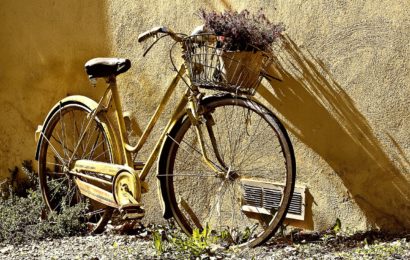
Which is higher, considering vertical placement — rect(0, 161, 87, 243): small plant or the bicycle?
the bicycle

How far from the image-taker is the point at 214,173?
5719 mm

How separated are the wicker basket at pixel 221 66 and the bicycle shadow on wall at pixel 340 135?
1.22 feet

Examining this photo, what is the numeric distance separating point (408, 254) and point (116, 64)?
225cm

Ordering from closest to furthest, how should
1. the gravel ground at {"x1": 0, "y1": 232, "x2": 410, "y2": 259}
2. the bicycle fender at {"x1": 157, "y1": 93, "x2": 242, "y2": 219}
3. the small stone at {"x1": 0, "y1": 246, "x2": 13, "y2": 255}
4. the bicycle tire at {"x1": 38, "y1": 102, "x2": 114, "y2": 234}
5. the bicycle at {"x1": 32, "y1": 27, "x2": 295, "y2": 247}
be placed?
the gravel ground at {"x1": 0, "y1": 232, "x2": 410, "y2": 259} < the bicycle at {"x1": 32, "y1": 27, "x2": 295, "y2": 247} < the bicycle fender at {"x1": 157, "y1": 93, "x2": 242, "y2": 219} < the small stone at {"x1": 0, "y1": 246, "x2": 13, "y2": 255} < the bicycle tire at {"x1": 38, "y1": 102, "x2": 114, "y2": 234}

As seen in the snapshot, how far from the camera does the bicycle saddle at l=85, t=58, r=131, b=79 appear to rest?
18.2 ft

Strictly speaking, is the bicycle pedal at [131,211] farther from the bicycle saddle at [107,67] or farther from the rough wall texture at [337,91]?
the bicycle saddle at [107,67]

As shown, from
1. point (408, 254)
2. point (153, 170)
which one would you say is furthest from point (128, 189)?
point (408, 254)

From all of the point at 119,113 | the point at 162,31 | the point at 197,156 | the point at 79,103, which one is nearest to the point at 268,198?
the point at 197,156

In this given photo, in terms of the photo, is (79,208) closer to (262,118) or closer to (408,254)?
(262,118)

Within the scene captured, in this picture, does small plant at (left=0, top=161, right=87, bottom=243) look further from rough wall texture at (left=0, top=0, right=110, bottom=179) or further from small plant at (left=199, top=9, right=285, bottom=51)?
small plant at (left=199, top=9, right=285, bottom=51)

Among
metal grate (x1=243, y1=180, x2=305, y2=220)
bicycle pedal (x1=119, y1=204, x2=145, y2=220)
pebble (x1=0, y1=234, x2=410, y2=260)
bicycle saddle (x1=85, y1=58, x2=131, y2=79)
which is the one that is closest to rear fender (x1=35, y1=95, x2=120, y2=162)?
bicycle saddle (x1=85, y1=58, x2=131, y2=79)

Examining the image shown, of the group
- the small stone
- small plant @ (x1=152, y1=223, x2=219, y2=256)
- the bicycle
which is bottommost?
the small stone

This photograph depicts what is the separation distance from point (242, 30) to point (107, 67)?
1.14m

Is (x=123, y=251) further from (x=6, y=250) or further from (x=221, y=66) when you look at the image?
(x=221, y=66)
